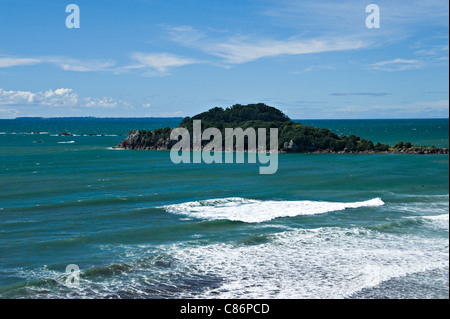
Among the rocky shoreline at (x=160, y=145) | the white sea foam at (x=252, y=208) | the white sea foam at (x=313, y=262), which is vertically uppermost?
the rocky shoreline at (x=160, y=145)

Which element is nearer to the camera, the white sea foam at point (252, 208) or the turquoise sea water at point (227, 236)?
the turquoise sea water at point (227, 236)

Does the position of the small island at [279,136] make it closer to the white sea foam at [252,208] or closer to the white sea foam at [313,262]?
the white sea foam at [252,208]

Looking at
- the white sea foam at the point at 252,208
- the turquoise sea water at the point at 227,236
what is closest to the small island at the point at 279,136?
the turquoise sea water at the point at 227,236

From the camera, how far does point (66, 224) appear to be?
2336 centimetres

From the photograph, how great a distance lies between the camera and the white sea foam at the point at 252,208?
2509 centimetres

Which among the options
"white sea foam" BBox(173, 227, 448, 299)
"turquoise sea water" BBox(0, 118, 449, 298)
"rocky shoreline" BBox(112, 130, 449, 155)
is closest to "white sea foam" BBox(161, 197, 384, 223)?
"turquoise sea water" BBox(0, 118, 449, 298)

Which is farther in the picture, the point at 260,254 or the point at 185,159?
the point at 185,159

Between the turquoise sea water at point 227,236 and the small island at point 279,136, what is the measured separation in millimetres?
24673

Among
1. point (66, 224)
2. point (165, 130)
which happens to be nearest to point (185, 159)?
point (165, 130)

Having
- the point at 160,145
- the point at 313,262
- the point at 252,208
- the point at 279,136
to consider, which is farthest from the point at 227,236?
the point at 160,145

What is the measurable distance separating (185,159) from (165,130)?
18.5m

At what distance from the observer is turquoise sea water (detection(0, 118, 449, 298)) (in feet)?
48.4

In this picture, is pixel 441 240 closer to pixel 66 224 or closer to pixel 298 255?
pixel 298 255

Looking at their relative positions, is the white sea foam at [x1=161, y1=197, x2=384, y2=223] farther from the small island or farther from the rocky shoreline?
the small island
